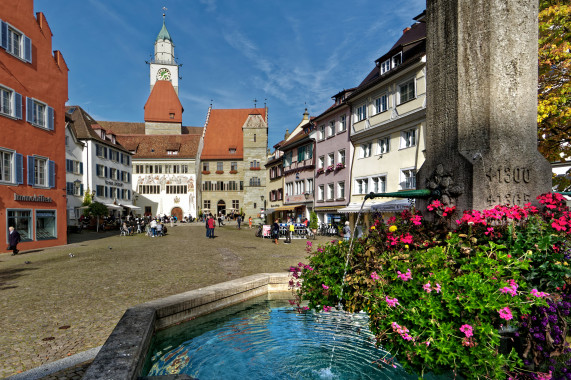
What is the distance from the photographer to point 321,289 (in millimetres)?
4211

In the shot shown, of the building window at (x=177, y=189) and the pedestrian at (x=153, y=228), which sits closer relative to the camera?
the pedestrian at (x=153, y=228)

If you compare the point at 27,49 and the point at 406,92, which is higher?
the point at 27,49

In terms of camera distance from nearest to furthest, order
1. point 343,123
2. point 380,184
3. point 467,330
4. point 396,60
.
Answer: point 467,330
point 396,60
point 380,184
point 343,123

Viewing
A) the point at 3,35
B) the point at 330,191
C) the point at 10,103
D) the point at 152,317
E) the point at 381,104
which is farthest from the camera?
the point at 330,191

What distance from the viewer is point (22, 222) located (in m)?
20.6

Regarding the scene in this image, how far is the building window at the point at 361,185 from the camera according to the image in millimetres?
28038

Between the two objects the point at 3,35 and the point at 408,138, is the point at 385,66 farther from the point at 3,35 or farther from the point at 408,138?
the point at 3,35

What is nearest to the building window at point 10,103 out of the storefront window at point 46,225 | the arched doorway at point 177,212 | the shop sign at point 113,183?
the storefront window at point 46,225

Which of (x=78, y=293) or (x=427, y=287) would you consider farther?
(x=78, y=293)

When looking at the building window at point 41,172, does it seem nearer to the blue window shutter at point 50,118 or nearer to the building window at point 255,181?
the blue window shutter at point 50,118

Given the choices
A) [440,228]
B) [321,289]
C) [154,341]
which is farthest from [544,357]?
[154,341]

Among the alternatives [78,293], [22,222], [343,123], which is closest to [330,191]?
[343,123]

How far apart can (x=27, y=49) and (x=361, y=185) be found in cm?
2333

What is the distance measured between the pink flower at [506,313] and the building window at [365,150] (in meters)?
26.1
